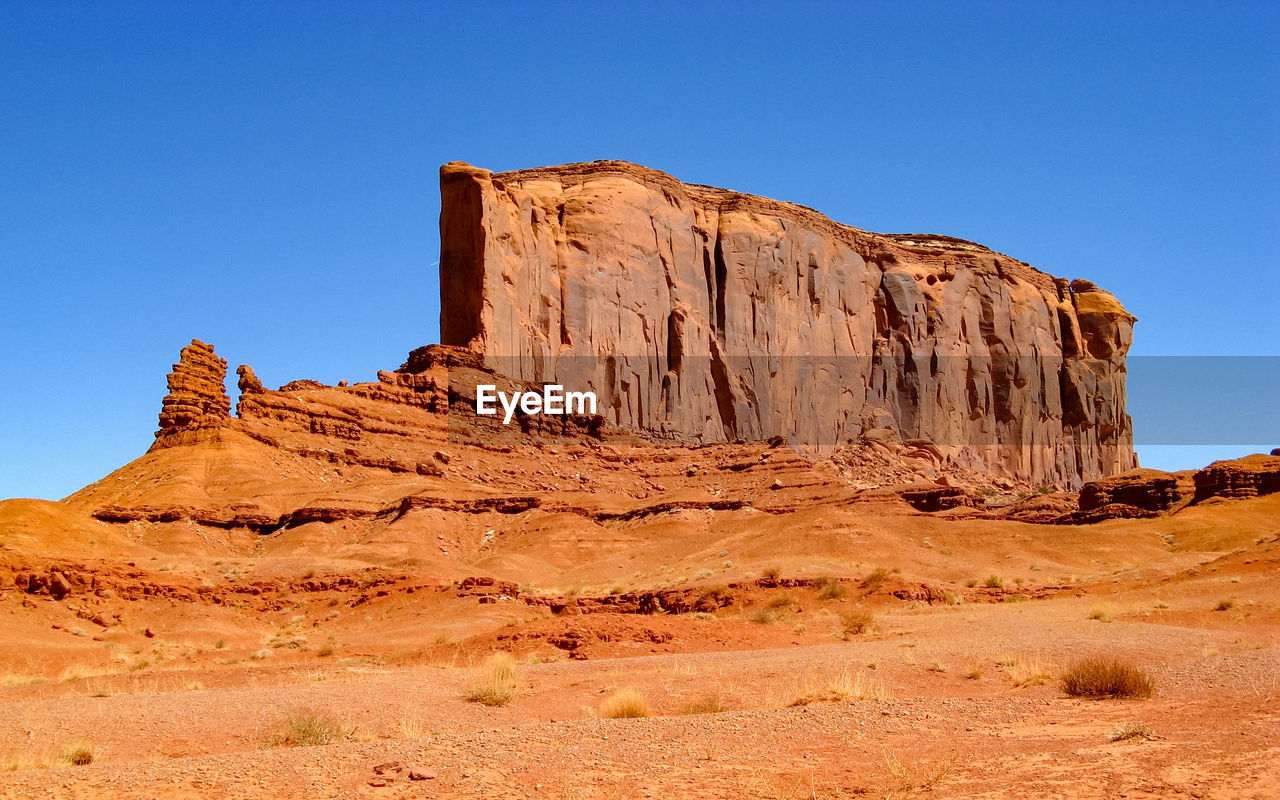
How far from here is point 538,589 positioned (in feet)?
114

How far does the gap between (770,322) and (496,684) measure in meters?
70.5

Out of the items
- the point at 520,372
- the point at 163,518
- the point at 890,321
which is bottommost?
the point at 163,518

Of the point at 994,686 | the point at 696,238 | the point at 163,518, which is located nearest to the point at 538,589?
the point at 163,518

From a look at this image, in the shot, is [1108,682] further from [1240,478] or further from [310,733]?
[1240,478]

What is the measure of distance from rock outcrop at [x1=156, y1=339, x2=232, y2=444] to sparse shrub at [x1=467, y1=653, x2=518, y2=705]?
3502 centimetres

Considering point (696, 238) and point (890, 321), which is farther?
point (890, 321)

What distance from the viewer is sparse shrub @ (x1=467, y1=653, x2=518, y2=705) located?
45.8 feet

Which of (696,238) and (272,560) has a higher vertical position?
(696,238)

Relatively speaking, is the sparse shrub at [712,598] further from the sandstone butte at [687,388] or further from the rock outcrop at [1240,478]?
the rock outcrop at [1240,478]

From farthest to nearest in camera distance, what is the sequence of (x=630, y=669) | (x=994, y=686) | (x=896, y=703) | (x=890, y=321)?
(x=890, y=321)
(x=630, y=669)
(x=994, y=686)
(x=896, y=703)

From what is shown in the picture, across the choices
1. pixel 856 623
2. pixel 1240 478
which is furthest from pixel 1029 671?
pixel 1240 478

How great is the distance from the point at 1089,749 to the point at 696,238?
74.3 meters

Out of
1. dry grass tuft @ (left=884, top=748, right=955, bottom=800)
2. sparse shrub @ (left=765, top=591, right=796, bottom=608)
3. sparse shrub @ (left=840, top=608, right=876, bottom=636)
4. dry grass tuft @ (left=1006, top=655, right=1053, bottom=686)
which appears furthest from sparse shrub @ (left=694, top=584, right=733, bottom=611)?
dry grass tuft @ (left=884, top=748, right=955, bottom=800)

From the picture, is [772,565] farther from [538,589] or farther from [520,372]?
[520,372]
